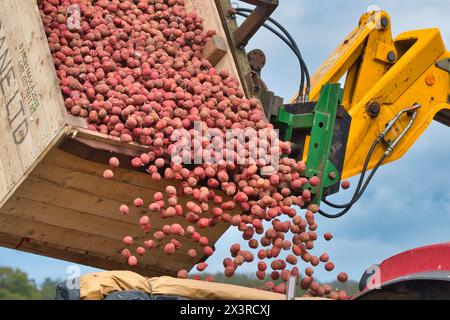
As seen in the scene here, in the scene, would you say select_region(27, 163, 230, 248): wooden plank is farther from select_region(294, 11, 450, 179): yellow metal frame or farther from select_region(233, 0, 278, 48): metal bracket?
select_region(294, 11, 450, 179): yellow metal frame

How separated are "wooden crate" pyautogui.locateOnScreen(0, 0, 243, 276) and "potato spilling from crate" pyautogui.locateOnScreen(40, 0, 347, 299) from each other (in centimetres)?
10

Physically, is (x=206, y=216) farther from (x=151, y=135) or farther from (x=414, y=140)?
(x=414, y=140)

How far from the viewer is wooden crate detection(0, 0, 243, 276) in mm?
4617

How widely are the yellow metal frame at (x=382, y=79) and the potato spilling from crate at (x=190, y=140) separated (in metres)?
0.84

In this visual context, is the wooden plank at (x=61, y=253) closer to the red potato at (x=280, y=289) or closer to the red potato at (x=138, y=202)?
the red potato at (x=138, y=202)

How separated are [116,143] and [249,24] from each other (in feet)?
4.39

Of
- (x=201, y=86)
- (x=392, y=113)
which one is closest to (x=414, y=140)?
(x=392, y=113)

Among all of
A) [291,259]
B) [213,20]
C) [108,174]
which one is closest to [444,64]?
[213,20]

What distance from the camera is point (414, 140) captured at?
5.95 metres

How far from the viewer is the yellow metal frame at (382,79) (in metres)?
5.79

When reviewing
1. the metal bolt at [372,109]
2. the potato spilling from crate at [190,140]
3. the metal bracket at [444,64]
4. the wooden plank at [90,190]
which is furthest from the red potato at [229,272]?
the metal bracket at [444,64]

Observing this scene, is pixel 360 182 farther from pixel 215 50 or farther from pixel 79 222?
pixel 79 222

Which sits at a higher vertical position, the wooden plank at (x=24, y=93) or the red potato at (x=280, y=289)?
the wooden plank at (x=24, y=93)

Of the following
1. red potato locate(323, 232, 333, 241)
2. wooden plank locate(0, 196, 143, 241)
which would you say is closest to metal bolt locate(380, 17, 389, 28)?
red potato locate(323, 232, 333, 241)
